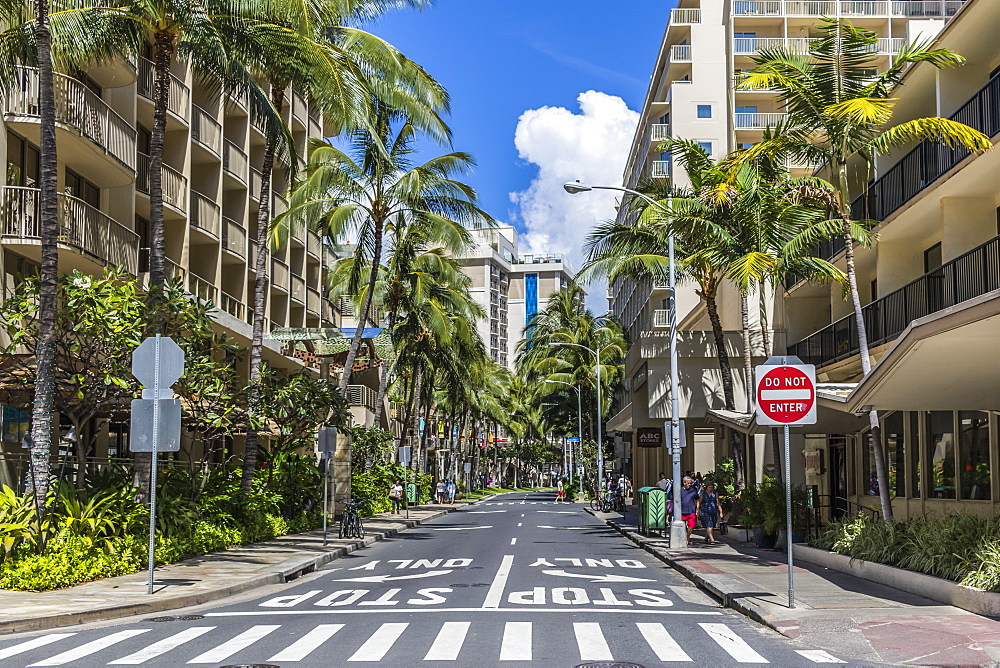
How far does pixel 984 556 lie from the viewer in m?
12.9

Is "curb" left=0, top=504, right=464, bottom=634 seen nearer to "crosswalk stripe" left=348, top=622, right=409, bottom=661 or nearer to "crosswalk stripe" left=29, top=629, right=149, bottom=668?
"crosswalk stripe" left=29, top=629, right=149, bottom=668

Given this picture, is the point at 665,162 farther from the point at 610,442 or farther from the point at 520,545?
the point at 520,545

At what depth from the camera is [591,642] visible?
434 inches

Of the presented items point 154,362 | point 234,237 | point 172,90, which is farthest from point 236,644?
point 234,237

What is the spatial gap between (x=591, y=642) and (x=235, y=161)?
29.8m

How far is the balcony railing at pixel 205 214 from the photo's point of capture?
109 feet

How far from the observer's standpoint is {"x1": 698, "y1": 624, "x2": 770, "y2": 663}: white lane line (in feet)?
33.0

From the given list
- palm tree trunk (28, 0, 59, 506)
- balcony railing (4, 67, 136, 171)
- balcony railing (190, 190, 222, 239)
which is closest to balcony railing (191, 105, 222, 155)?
balcony railing (190, 190, 222, 239)

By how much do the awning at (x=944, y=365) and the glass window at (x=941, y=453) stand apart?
4064 millimetres

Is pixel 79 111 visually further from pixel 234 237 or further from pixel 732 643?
pixel 732 643

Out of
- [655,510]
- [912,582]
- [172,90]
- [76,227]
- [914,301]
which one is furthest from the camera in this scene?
[172,90]

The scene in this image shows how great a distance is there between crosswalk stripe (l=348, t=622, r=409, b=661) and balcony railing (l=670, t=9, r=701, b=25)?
55.7 meters

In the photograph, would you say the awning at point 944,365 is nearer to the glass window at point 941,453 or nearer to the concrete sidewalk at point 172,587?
the glass window at point 941,453

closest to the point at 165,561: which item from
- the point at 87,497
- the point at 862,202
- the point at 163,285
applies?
the point at 87,497
